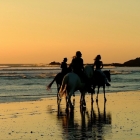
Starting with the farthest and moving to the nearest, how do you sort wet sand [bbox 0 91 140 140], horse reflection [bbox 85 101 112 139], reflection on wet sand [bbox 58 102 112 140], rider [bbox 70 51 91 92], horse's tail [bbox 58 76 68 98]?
rider [bbox 70 51 91 92]
horse's tail [bbox 58 76 68 98]
horse reflection [bbox 85 101 112 139]
reflection on wet sand [bbox 58 102 112 140]
wet sand [bbox 0 91 140 140]

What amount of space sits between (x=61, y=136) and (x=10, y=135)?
1.34 meters

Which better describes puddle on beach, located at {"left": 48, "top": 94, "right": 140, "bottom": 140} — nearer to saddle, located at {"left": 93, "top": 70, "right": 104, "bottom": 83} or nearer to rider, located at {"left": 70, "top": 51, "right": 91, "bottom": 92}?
rider, located at {"left": 70, "top": 51, "right": 91, "bottom": 92}

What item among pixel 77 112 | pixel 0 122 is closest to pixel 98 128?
pixel 0 122

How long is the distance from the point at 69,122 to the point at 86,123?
594mm

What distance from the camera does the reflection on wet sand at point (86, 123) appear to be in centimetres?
1221

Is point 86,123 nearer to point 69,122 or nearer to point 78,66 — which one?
point 69,122

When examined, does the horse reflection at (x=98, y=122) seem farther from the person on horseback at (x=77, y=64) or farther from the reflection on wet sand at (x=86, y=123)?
the person on horseback at (x=77, y=64)

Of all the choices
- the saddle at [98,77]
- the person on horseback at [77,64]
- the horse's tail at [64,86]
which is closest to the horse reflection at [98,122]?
the horse's tail at [64,86]

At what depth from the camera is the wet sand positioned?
12.1 meters

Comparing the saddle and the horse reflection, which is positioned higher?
the saddle

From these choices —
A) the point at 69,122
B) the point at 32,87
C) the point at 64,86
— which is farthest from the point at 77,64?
the point at 32,87

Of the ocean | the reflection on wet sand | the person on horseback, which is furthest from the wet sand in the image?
the ocean

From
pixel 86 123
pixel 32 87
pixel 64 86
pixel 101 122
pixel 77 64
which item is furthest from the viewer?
pixel 32 87

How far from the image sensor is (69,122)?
48.7ft
